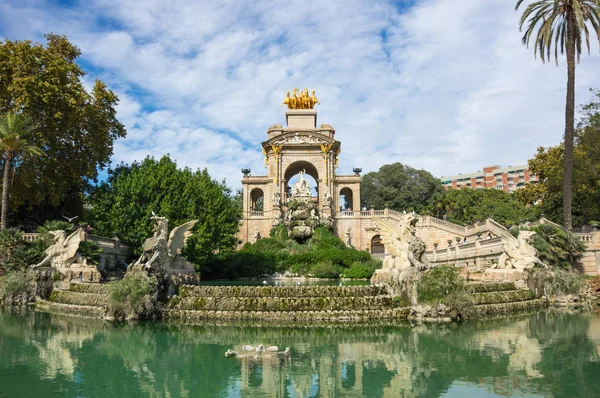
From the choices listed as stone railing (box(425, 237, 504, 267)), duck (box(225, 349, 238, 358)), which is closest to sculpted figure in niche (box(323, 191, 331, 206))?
stone railing (box(425, 237, 504, 267))

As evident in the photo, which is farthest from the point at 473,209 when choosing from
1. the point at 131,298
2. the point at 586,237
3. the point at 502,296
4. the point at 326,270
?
the point at 131,298

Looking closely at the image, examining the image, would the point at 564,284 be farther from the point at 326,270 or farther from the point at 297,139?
the point at 297,139

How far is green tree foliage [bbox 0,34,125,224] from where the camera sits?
2747 centimetres

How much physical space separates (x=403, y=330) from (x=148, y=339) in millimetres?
7617

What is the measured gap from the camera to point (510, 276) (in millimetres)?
20156

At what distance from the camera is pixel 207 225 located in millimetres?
29875

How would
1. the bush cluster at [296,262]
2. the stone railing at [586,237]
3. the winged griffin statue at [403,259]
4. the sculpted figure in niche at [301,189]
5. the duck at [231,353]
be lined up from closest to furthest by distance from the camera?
1. the duck at [231,353]
2. the winged griffin statue at [403,259]
3. the stone railing at [586,237]
4. the bush cluster at [296,262]
5. the sculpted figure in niche at [301,189]

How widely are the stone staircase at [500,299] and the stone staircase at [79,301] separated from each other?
1355 cm

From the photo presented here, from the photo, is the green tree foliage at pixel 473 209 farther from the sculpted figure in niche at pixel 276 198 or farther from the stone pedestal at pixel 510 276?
the stone pedestal at pixel 510 276

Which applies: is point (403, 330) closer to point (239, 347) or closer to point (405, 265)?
point (405, 265)

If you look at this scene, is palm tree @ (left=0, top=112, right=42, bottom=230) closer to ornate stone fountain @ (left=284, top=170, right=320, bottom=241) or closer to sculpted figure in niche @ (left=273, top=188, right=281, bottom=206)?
ornate stone fountain @ (left=284, top=170, right=320, bottom=241)

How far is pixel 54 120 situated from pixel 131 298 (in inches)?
698

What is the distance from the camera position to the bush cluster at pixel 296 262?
118ft

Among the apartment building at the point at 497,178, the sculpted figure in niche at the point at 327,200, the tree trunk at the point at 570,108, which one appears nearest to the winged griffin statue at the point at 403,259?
the tree trunk at the point at 570,108
